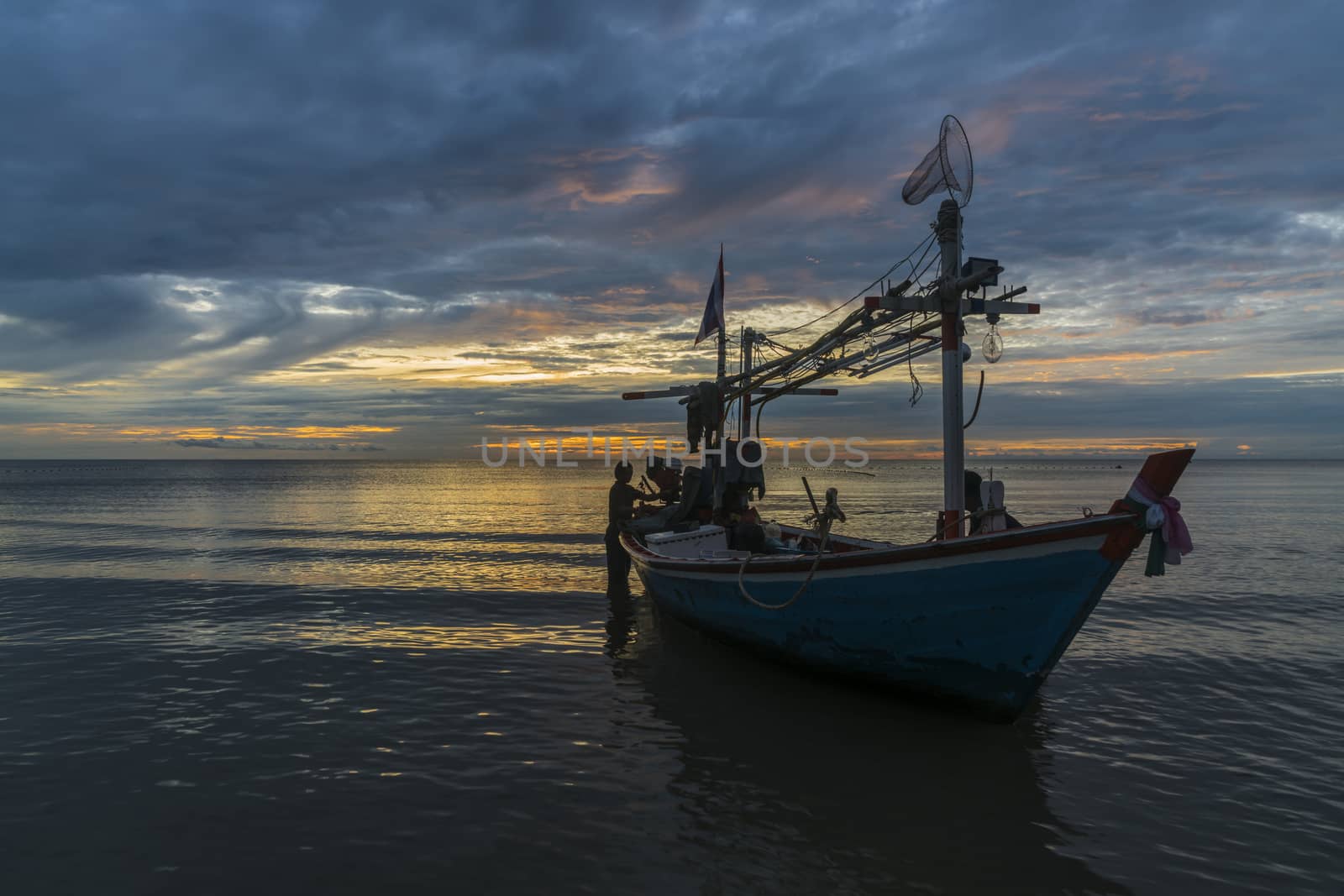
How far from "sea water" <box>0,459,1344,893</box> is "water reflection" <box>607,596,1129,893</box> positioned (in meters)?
0.03

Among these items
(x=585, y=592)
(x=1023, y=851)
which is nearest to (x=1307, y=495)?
(x=585, y=592)

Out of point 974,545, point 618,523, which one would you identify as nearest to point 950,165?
point 974,545

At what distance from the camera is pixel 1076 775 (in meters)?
7.58

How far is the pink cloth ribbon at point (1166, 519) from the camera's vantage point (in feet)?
23.2

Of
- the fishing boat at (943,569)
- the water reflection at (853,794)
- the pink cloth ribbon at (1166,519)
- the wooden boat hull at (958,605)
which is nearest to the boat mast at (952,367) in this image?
the fishing boat at (943,569)

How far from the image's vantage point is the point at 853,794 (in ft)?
23.4

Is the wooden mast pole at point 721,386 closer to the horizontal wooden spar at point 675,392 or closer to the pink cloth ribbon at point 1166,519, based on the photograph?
the horizontal wooden spar at point 675,392

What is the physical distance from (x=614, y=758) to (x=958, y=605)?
4.25m

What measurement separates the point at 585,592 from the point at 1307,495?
2821 inches

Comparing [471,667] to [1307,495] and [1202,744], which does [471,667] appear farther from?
[1307,495]

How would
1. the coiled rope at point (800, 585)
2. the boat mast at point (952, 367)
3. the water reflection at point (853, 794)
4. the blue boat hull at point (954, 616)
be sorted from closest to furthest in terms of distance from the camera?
the water reflection at point (853, 794)
the blue boat hull at point (954, 616)
the coiled rope at point (800, 585)
the boat mast at point (952, 367)

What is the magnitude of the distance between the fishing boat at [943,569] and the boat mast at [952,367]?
25 millimetres

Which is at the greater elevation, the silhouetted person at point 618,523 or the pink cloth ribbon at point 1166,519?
the pink cloth ribbon at point 1166,519

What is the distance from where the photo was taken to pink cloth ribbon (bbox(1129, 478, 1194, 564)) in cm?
706
